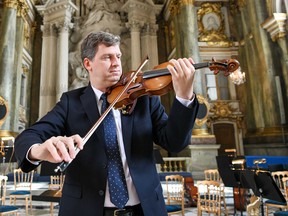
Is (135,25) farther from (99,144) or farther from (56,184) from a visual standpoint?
(99,144)

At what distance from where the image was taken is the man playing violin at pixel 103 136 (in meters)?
1.35

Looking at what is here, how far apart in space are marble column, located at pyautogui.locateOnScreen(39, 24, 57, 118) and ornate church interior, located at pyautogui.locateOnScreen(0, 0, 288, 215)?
58mm

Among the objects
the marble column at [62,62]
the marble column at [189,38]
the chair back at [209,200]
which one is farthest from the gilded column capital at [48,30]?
the chair back at [209,200]

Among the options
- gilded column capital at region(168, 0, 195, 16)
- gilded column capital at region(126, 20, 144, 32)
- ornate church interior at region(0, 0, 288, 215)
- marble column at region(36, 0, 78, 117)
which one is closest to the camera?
ornate church interior at region(0, 0, 288, 215)

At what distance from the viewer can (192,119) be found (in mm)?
1400

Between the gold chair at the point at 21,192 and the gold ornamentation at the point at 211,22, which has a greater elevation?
the gold ornamentation at the point at 211,22

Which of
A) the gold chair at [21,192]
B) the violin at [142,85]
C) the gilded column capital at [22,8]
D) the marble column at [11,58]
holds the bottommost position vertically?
the gold chair at [21,192]

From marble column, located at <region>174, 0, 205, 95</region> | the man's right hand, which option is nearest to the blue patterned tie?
the man's right hand

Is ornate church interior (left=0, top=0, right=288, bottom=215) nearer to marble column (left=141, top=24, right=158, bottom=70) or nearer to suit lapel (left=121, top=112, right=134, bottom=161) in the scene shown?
marble column (left=141, top=24, right=158, bottom=70)

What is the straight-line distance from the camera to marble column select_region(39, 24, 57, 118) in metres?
14.9

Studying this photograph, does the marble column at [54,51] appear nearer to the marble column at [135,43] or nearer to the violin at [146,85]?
the marble column at [135,43]

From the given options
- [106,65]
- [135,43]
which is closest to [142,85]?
[106,65]

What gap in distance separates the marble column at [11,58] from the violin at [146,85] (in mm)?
11797

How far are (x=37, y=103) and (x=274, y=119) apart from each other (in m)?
13.1
